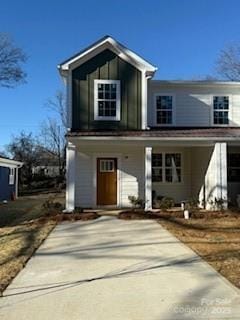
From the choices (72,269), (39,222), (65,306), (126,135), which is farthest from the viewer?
(126,135)

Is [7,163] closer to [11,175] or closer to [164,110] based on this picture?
[11,175]

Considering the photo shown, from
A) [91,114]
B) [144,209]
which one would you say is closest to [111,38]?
[91,114]

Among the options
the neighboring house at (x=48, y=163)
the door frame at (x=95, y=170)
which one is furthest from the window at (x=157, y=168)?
the neighboring house at (x=48, y=163)

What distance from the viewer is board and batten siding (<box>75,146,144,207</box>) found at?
1778 cm

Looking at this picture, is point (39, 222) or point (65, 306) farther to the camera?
point (39, 222)

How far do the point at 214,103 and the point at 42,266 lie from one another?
1401 centimetres

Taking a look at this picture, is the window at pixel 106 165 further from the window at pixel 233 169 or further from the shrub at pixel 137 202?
the window at pixel 233 169

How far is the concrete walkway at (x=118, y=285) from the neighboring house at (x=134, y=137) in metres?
6.57

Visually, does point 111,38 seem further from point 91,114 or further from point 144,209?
point 144,209

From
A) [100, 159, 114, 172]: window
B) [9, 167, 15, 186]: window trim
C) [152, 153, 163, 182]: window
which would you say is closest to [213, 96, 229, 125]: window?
[152, 153, 163, 182]: window

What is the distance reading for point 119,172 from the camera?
713 inches

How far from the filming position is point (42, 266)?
7781 mm

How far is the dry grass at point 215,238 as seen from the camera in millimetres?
7585

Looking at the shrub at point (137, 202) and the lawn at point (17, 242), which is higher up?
the shrub at point (137, 202)
